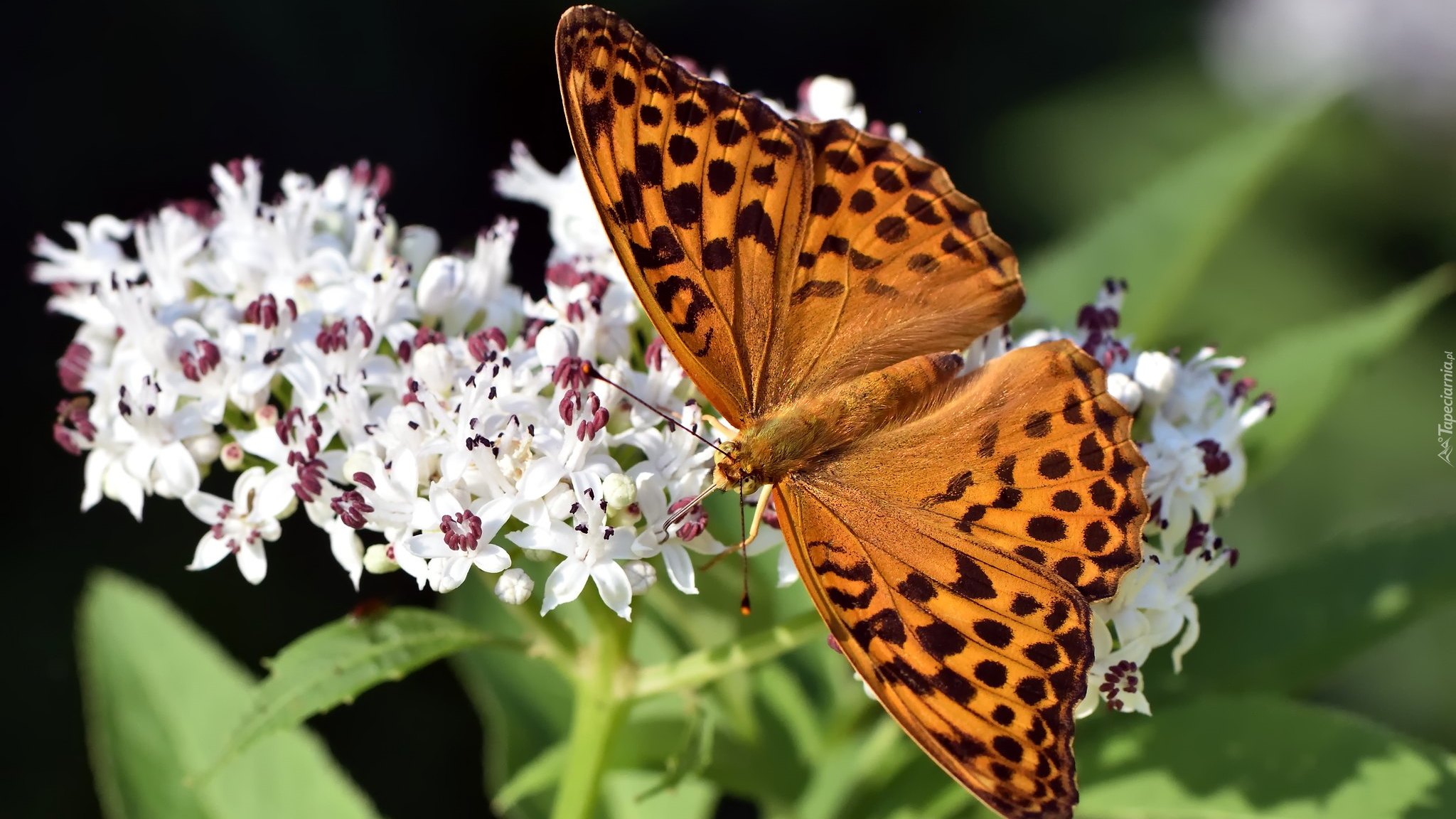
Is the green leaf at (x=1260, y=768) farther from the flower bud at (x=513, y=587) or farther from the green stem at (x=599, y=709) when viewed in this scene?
the flower bud at (x=513, y=587)

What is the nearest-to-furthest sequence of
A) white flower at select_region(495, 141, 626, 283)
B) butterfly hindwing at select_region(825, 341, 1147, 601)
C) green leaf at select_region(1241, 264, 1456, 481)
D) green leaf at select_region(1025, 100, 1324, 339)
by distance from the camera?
butterfly hindwing at select_region(825, 341, 1147, 601), white flower at select_region(495, 141, 626, 283), green leaf at select_region(1241, 264, 1456, 481), green leaf at select_region(1025, 100, 1324, 339)

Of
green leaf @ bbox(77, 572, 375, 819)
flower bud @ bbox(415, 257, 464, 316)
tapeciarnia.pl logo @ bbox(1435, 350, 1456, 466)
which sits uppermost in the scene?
tapeciarnia.pl logo @ bbox(1435, 350, 1456, 466)

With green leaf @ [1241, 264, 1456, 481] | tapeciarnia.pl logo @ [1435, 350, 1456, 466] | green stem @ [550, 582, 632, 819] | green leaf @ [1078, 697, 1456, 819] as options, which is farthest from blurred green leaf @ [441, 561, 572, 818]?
tapeciarnia.pl logo @ [1435, 350, 1456, 466]

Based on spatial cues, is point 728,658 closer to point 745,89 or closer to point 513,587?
point 513,587

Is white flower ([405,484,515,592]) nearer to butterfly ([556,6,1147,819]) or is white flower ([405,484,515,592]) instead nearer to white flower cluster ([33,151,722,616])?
white flower cluster ([33,151,722,616])

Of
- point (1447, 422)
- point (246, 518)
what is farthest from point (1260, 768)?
point (1447, 422)
